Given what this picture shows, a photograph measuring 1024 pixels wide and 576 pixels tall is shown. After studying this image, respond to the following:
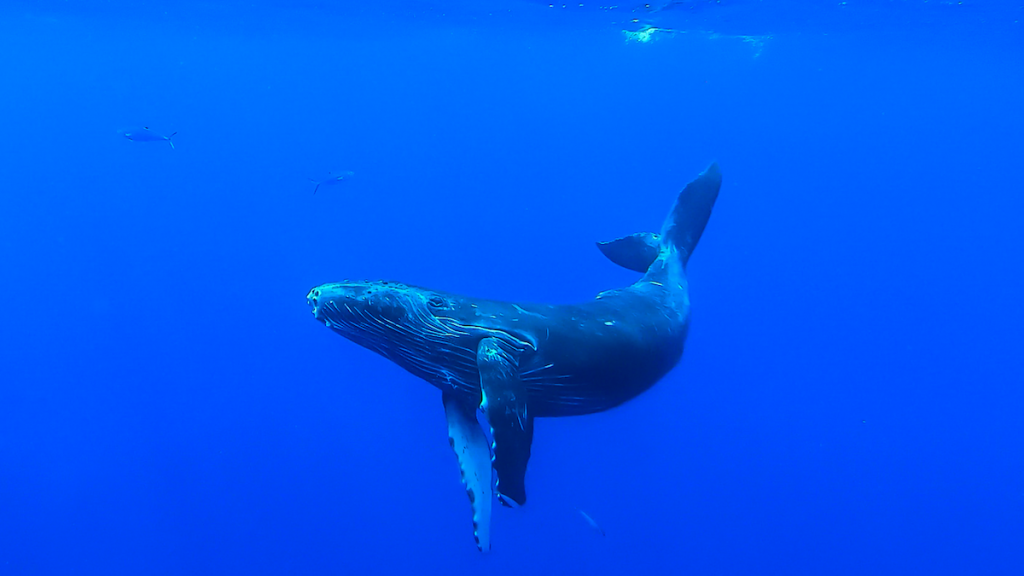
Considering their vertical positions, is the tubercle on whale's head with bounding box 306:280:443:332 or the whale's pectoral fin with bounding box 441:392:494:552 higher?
the tubercle on whale's head with bounding box 306:280:443:332

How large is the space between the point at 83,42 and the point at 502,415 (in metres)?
30.4

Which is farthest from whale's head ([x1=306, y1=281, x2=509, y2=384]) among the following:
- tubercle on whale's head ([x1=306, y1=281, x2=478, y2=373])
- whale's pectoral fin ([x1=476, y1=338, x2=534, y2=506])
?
whale's pectoral fin ([x1=476, y1=338, x2=534, y2=506])

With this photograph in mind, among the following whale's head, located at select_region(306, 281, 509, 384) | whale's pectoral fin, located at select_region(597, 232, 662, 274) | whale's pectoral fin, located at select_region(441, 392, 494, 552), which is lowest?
whale's pectoral fin, located at select_region(441, 392, 494, 552)

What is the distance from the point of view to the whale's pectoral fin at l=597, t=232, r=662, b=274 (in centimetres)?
828

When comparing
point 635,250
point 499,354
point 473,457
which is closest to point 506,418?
point 499,354

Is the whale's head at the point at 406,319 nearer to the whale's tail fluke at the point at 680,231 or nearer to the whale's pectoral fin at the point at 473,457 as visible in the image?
the whale's pectoral fin at the point at 473,457

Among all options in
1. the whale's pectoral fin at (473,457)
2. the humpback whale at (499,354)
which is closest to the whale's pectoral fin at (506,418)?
the humpback whale at (499,354)

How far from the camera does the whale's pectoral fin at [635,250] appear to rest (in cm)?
828

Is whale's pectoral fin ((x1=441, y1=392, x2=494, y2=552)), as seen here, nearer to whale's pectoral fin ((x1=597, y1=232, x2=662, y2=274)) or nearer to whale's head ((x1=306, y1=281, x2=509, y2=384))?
whale's head ((x1=306, y1=281, x2=509, y2=384))

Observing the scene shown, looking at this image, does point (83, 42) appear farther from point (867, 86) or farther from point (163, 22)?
point (867, 86)

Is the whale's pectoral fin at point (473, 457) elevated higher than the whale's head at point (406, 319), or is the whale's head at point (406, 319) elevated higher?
the whale's head at point (406, 319)

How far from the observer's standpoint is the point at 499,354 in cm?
476

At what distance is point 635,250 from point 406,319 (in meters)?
4.53

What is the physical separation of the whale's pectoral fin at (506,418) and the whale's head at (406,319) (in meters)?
0.38
